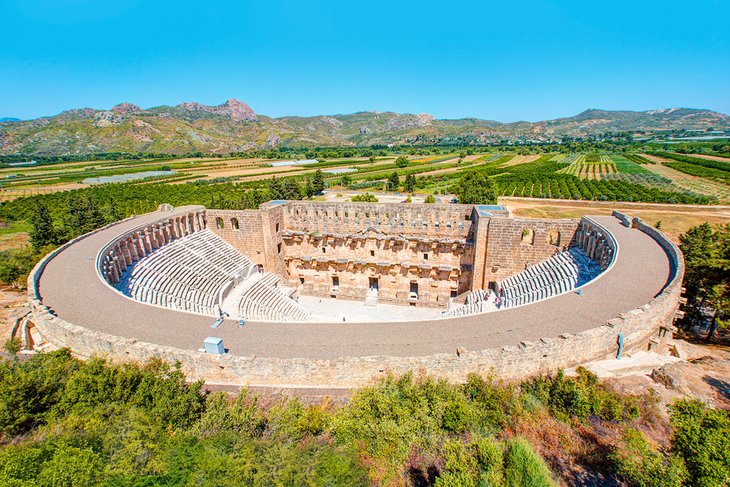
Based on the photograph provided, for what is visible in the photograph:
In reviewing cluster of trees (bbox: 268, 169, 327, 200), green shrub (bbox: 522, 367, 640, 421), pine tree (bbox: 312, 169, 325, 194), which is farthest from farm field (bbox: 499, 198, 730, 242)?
green shrub (bbox: 522, 367, 640, 421)

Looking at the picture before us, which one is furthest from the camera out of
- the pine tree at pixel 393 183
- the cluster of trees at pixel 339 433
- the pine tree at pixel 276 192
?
the pine tree at pixel 393 183

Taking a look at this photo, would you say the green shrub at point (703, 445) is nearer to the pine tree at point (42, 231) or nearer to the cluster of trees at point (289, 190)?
the pine tree at point (42, 231)

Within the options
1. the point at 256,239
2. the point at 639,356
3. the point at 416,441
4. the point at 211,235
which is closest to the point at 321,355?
the point at 416,441

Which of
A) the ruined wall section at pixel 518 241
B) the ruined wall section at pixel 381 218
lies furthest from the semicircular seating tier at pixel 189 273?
the ruined wall section at pixel 518 241

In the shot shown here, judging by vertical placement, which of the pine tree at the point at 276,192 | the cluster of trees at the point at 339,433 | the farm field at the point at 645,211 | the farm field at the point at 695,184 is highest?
the cluster of trees at the point at 339,433

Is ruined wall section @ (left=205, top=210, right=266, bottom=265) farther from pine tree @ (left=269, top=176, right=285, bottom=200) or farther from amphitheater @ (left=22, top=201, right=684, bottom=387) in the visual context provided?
pine tree @ (left=269, top=176, right=285, bottom=200)
